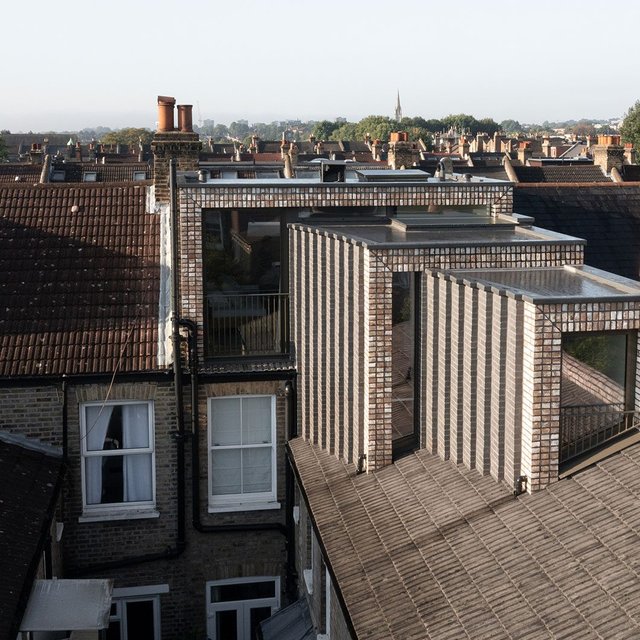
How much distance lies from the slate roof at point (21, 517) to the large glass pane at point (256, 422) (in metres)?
3.03

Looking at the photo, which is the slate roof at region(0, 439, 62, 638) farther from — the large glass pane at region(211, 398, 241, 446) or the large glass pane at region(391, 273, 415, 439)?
the large glass pane at region(391, 273, 415, 439)

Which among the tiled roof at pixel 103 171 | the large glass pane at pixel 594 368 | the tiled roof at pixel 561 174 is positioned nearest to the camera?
the large glass pane at pixel 594 368

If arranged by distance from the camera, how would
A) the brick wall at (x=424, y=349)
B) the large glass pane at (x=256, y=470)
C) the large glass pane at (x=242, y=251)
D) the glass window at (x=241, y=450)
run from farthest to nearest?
the large glass pane at (x=256, y=470), the glass window at (x=241, y=450), the large glass pane at (x=242, y=251), the brick wall at (x=424, y=349)

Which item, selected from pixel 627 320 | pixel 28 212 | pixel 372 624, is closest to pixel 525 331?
pixel 627 320

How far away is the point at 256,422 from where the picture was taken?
1620cm

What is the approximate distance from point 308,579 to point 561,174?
97.8 feet

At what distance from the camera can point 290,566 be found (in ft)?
53.4

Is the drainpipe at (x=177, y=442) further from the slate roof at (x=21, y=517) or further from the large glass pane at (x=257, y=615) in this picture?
the large glass pane at (x=257, y=615)

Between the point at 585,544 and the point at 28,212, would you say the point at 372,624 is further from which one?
the point at 28,212

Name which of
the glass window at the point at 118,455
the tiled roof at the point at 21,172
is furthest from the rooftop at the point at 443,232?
the tiled roof at the point at 21,172

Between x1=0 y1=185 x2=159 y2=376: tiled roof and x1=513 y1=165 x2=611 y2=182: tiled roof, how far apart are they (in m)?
24.7

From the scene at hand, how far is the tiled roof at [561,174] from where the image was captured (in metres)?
39.6

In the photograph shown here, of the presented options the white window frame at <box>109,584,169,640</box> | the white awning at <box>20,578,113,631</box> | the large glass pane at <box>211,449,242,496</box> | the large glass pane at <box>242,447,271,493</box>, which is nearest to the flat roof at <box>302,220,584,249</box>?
the large glass pane at <box>242,447,271,493</box>

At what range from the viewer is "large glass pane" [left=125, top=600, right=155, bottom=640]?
1616 centimetres
